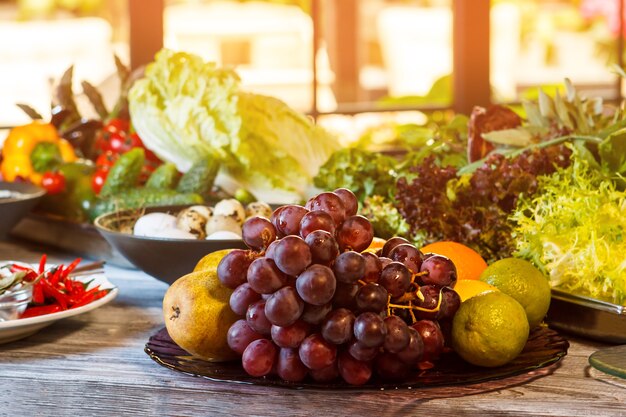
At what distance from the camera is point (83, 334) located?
54.4 inches

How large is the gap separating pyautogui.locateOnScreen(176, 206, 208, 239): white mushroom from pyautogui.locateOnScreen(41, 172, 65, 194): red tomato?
1.92 ft

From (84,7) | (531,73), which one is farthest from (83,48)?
(531,73)

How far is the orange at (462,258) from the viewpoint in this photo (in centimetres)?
136

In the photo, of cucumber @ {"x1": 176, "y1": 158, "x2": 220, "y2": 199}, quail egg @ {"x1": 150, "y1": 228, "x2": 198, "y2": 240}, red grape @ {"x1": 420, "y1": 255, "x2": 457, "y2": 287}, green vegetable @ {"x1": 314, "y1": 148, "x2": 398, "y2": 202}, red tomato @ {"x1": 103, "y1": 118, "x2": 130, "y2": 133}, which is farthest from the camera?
red tomato @ {"x1": 103, "y1": 118, "x2": 130, "y2": 133}

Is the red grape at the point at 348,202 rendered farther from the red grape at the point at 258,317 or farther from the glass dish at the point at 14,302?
the glass dish at the point at 14,302

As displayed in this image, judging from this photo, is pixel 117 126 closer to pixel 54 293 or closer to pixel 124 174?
pixel 124 174

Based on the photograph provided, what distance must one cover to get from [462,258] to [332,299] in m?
0.40

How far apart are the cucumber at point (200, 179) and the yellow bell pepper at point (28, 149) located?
468mm

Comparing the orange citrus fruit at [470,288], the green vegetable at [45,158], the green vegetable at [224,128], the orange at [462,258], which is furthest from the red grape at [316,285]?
the green vegetable at [45,158]

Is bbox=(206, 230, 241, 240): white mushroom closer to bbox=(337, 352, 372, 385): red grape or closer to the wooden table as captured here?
the wooden table

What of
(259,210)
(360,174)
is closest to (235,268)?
(259,210)

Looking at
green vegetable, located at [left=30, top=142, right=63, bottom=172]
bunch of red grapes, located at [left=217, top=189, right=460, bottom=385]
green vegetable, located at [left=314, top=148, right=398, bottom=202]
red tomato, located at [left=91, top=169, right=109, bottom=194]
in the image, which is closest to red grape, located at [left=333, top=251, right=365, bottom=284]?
bunch of red grapes, located at [left=217, top=189, right=460, bottom=385]

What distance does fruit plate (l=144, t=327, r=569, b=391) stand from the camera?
1085mm

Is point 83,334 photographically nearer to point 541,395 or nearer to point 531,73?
point 541,395
